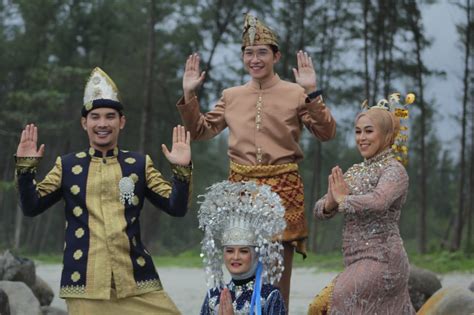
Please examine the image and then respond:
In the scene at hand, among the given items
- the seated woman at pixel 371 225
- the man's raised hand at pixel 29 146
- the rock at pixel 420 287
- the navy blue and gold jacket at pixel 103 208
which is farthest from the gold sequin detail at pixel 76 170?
the rock at pixel 420 287

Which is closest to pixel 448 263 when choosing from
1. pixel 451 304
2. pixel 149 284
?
pixel 451 304

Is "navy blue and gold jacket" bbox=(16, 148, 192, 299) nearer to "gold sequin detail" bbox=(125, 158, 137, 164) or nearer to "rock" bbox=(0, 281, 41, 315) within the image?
"gold sequin detail" bbox=(125, 158, 137, 164)

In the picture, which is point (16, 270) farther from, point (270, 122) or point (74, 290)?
point (270, 122)

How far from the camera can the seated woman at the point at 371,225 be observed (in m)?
4.32

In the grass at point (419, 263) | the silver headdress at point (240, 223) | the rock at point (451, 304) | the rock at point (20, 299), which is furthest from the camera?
the grass at point (419, 263)

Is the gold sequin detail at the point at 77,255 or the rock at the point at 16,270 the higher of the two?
the gold sequin detail at the point at 77,255

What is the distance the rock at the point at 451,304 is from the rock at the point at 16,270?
4.05 meters

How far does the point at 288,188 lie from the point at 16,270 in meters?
4.35

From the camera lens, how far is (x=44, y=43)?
80.7 feet

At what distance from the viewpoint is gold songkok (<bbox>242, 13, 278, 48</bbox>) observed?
4.86 m

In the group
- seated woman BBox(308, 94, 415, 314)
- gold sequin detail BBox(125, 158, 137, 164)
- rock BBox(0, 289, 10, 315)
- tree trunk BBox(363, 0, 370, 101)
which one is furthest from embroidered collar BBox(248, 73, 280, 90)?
tree trunk BBox(363, 0, 370, 101)

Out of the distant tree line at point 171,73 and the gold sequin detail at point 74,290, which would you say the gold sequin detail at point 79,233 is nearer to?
the gold sequin detail at point 74,290

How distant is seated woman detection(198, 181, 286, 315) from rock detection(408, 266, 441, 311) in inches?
149

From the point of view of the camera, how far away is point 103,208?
4.41 metres
